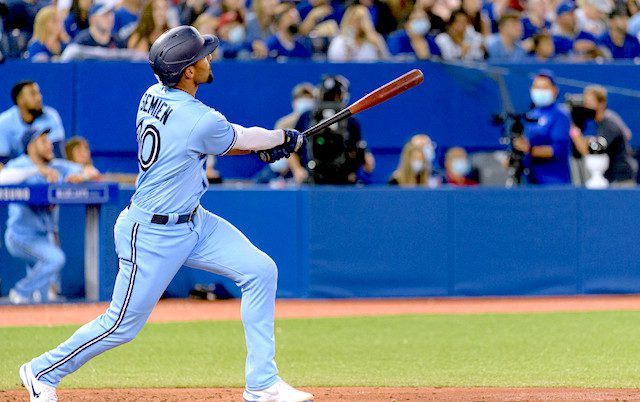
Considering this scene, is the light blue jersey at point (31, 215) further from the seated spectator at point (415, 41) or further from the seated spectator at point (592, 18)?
the seated spectator at point (592, 18)

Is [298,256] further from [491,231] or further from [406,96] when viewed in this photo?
[406,96]

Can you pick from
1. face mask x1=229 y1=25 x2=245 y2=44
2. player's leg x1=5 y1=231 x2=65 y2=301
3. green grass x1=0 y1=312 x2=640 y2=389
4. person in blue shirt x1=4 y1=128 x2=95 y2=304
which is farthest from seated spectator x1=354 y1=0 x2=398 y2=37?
player's leg x1=5 y1=231 x2=65 y2=301

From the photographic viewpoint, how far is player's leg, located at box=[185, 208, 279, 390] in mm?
6457

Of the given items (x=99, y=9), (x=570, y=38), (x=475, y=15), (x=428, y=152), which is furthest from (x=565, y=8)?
(x=99, y=9)

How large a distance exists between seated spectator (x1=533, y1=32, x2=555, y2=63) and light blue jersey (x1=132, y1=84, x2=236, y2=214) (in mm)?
9867

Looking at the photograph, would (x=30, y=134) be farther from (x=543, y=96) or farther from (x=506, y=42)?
(x=506, y=42)

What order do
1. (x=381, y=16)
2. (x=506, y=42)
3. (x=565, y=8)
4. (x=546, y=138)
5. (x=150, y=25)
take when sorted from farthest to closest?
1. (x=565, y=8)
2. (x=381, y=16)
3. (x=506, y=42)
4. (x=150, y=25)
5. (x=546, y=138)

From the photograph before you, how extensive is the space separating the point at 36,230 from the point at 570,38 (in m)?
7.45

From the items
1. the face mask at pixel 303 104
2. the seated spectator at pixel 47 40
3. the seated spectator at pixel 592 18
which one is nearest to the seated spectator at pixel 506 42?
the seated spectator at pixel 592 18

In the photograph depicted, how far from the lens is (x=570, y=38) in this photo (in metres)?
16.4

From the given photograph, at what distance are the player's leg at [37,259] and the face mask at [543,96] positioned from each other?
512 cm

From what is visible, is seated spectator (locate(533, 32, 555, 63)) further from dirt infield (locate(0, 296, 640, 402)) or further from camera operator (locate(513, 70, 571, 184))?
dirt infield (locate(0, 296, 640, 402))

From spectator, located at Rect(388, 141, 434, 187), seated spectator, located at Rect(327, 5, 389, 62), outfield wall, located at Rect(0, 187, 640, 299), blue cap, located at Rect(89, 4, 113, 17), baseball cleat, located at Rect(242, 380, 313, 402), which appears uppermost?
blue cap, located at Rect(89, 4, 113, 17)

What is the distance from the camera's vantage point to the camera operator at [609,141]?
557 inches
